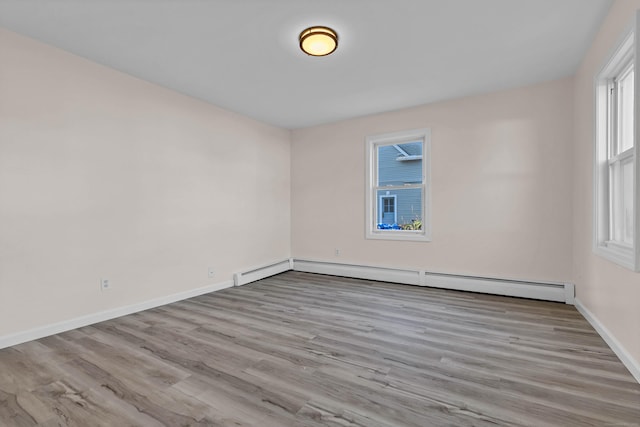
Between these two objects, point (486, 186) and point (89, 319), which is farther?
point (486, 186)

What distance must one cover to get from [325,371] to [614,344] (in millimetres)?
2177

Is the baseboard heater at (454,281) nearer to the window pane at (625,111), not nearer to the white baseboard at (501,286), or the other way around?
the white baseboard at (501,286)

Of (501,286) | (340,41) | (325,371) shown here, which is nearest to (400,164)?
(501,286)

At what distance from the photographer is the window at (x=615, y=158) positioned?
90.2 inches

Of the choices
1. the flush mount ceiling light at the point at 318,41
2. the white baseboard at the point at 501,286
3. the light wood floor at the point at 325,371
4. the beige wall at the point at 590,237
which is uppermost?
the flush mount ceiling light at the point at 318,41

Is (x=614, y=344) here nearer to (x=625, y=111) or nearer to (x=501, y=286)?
(x=501, y=286)

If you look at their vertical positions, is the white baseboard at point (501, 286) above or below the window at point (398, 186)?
below

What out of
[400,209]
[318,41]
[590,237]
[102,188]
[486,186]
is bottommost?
[590,237]

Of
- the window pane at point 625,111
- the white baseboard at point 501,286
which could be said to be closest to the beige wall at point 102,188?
the white baseboard at point 501,286

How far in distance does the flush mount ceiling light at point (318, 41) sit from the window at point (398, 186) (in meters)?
2.19

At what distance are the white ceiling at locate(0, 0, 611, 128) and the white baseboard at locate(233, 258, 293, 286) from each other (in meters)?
2.56

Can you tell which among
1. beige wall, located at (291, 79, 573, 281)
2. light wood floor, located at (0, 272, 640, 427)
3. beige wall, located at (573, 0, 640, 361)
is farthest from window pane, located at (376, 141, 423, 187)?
light wood floor, located at (0, 272, 640, 427)

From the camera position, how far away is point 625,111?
2447 millimetres

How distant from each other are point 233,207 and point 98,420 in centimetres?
316
